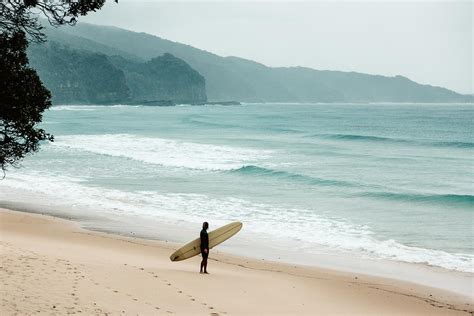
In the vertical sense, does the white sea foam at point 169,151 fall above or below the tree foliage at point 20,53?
below

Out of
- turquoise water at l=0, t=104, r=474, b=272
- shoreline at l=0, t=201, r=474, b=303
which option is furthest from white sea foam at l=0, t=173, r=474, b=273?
shoreline at l=0, t=201, r=474, b=303

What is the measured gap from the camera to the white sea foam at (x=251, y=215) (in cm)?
1819

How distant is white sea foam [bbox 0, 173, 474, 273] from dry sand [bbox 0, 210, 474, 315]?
3.43 meters

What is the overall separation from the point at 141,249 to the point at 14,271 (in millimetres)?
6070

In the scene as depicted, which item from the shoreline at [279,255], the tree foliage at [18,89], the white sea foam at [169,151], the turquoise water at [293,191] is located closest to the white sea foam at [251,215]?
the turquoise water at [293,191]

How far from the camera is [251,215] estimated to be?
23828 mm

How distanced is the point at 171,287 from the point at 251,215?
1206 cm

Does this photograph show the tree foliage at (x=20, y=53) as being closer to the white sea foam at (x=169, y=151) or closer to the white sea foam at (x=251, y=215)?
the white sea foam at (x=251, y=215)

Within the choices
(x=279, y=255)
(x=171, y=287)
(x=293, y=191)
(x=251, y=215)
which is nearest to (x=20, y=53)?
(x=171, y=287)

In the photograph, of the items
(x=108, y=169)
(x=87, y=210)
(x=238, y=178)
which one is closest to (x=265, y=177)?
(x=238, y=178)

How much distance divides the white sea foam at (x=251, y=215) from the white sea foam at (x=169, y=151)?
1181 cm

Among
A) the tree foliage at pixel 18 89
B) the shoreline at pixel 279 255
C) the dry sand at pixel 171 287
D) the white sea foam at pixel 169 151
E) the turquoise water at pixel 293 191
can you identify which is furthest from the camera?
the white sea foam at pixel 169 151

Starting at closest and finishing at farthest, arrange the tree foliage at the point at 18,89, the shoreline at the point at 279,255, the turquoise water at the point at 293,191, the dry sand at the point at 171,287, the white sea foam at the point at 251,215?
1. the tree foliage at the point at 18,89
2. the dry sand at the point at 171,287
3. the shoreline at the point at 279,255
4. the white sea foam at the point at 251,215
5. the turquoise water at the point at 293,191

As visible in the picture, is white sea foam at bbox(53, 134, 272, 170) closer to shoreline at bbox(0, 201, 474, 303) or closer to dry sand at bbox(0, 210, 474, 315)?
shoreline at bbox(0, 201, 474, 303)
